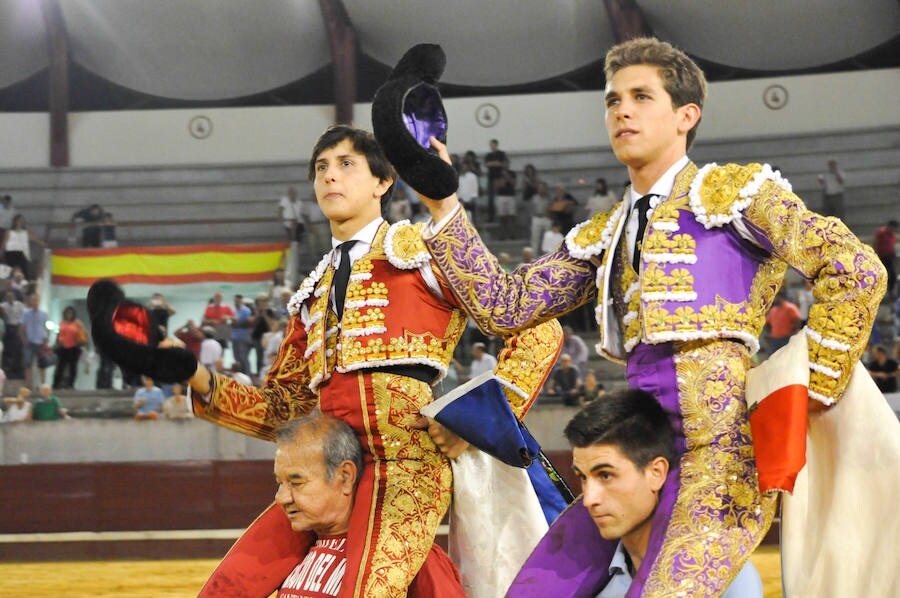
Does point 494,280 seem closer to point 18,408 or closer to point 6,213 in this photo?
point 18,408

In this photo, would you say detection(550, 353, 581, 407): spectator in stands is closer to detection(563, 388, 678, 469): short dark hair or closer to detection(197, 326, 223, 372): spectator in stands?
detection(197, 326, 223, 372): spectator in stands

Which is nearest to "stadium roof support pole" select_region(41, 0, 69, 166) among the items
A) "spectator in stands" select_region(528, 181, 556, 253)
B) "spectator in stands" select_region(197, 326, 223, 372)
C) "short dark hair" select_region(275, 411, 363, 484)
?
"spectator in stands" select_region(528, 181, 556, 253)

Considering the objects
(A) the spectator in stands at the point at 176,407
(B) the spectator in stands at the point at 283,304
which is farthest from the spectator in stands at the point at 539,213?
(A) the spectator in stands at the point at 176,407

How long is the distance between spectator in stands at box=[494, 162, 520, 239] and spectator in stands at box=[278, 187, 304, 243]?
2.27 m

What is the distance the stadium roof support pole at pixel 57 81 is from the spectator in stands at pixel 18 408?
7.70 m

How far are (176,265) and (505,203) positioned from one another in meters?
3.65

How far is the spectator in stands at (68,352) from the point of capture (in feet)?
37.6

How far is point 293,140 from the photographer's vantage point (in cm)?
1741

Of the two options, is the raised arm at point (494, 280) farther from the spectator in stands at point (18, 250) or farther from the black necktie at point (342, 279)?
the spectator in stands at point (18, 250)

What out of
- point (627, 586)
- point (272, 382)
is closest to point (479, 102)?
point (272, 382)

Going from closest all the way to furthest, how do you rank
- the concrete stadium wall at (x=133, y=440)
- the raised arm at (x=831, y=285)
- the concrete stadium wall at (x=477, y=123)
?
the raised arm at (x=831, y=285), the concrete stadium wall at (x=133, y=440), the concrete stadium wall at (x=477, y=123)

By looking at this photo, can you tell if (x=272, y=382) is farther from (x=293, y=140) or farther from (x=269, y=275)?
(x=293, y=140)

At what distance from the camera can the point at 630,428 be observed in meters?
2.31

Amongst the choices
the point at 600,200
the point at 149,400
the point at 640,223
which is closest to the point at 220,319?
the point at 149,400
